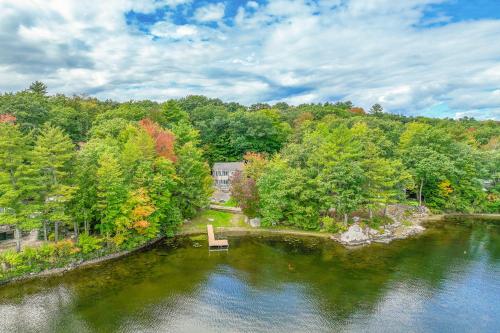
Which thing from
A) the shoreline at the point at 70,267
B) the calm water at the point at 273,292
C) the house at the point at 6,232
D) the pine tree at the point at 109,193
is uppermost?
the pine tree at the point at 109,193

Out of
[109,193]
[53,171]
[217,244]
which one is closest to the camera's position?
[53,171]

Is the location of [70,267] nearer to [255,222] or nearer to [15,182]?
[15,182]

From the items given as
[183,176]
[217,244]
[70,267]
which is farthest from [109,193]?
[217,244]

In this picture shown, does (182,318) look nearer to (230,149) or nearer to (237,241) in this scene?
(237,241)

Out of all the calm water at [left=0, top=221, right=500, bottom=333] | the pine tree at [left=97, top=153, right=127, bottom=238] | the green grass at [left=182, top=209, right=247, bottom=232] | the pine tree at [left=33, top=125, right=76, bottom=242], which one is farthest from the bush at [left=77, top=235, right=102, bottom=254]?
the green grass at [left=182, top=209, right=247, bottom=232]

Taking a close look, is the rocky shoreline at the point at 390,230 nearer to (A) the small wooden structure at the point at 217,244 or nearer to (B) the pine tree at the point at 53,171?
(A) the small wooden structure at the point at 217,244

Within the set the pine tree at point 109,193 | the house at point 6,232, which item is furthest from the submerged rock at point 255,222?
the house at point 6,232

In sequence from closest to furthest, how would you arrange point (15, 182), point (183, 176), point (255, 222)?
point (15, 182) < point (183, 176) < point (255, 222)
